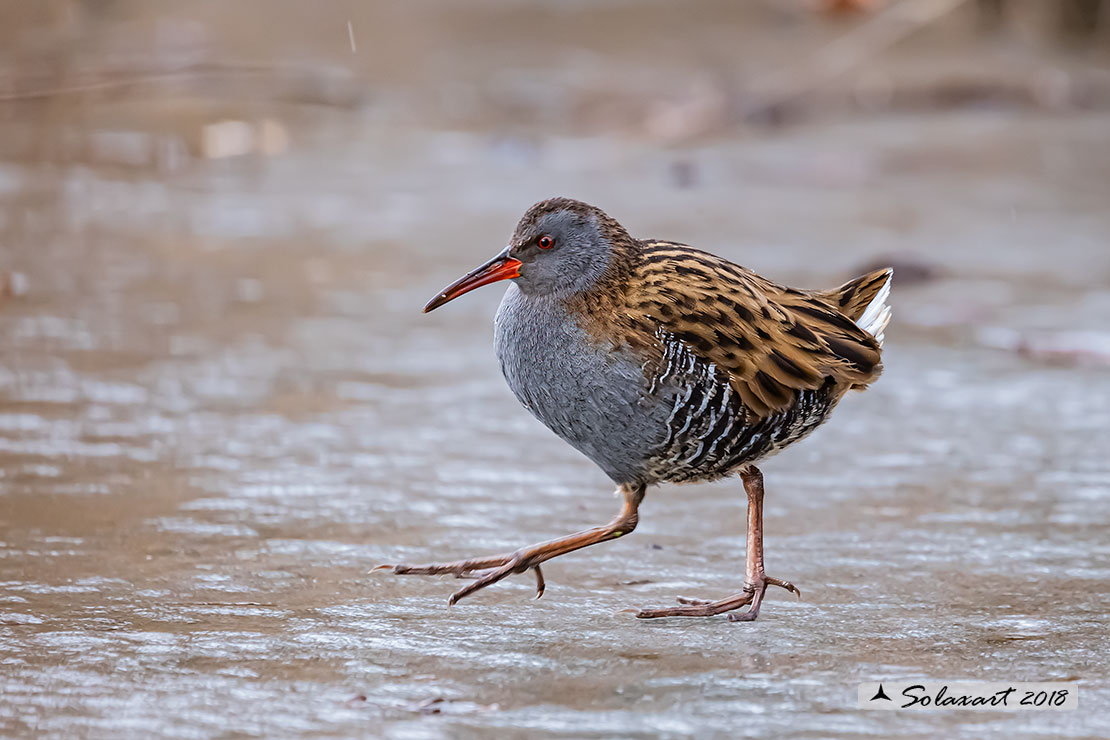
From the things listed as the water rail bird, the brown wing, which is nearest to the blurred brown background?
the water rail bird

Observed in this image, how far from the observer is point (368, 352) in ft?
20.1

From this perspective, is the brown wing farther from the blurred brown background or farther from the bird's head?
the blurred brown background

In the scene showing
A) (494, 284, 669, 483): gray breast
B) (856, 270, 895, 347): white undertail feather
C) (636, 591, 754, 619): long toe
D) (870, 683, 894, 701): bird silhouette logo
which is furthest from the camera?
(856, 270, 895, 347): white undertail feather

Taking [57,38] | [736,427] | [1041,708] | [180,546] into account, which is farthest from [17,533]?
[57,38]

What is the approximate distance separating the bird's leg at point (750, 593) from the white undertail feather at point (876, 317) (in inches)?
29.5

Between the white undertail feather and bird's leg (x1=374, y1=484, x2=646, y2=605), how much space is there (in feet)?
3.33

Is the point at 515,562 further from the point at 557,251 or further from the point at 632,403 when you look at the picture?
the point at 557,251

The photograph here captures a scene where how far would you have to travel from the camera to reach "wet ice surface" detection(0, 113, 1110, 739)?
323 cm

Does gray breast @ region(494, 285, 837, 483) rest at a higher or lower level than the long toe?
higher

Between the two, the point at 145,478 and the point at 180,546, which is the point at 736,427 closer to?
the point at 180,546

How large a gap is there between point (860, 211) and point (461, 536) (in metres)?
4.92

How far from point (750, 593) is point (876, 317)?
113cm

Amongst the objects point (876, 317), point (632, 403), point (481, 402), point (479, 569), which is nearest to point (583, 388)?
point (632, 403)

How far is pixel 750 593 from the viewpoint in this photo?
3.79 m
